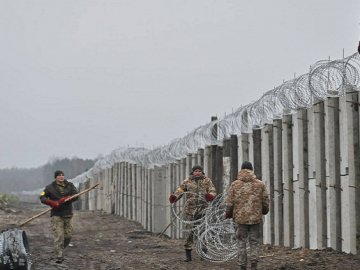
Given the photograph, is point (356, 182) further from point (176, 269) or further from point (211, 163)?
point (211, 163)

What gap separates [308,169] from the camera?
1232 cm

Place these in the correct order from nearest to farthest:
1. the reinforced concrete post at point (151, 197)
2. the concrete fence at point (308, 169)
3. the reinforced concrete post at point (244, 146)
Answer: the concrete fence at point (308, 169) < the reinforced concrete post at point (244, 146) < the reinforced concrete post at point (151, 197)

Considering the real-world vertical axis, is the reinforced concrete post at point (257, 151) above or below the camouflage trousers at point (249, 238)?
above

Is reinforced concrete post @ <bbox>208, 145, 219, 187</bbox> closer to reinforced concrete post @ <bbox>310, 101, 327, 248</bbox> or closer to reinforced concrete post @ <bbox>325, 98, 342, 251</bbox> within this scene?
reinforced concrete post @ <bbox>310, 101, 327, 248</bbox>

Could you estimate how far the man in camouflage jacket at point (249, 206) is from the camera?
1024 centimetres

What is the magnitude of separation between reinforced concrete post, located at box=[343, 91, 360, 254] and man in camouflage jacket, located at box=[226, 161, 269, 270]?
124 centimetres

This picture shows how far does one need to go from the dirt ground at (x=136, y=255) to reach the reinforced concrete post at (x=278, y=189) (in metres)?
0.28

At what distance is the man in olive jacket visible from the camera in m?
13.2

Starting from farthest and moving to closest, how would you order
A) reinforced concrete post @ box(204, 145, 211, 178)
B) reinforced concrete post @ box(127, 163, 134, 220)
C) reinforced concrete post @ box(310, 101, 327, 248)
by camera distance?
1. reinforced concrete post @ box(127, 163, 134, 220)
2. reinforced concrete post @ box(204, 145, 211, 178)
3. reinforced concrete post @ box(310, 101, 327, 248)

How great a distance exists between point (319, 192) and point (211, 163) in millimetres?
6145

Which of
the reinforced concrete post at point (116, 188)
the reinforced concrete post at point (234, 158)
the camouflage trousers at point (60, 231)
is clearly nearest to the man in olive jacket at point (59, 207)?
the camouflage trousers at point (60, 231)

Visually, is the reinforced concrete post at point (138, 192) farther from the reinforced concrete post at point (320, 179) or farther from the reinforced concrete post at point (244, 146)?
the reinforced concrete post at point (320, 179)

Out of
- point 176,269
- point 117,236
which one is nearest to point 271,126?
point 176,269

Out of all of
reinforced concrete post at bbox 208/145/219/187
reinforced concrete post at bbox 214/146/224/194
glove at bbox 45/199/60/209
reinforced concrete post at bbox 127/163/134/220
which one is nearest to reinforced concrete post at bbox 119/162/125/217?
reinforced concrete post at bbox 127/163/134/220
